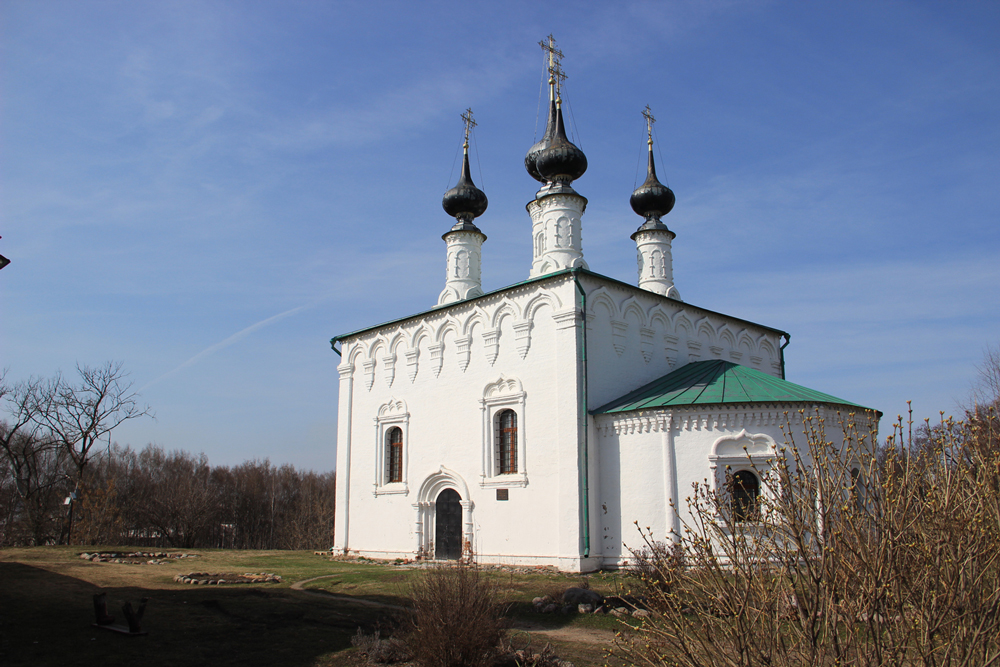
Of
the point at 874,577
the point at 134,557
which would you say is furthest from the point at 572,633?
the point at 134,557

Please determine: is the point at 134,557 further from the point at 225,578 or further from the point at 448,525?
the point at 448,525

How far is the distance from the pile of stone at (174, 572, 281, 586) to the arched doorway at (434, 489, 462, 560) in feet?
14.0

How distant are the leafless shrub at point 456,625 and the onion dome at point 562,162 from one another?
41.3 feet

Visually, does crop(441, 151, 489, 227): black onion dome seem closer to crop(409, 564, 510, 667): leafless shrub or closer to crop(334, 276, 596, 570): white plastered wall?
crop(334, 276, 596, 570): white plastered wall

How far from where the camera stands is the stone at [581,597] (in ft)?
31.2

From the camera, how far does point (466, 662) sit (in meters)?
6.21

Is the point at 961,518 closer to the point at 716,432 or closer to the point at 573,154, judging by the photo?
the point at 716,432

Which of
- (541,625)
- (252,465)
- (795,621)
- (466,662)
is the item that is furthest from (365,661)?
(252,465)

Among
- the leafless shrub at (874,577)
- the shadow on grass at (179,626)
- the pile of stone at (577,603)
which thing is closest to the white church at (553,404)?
the pile of stone at (577,603)

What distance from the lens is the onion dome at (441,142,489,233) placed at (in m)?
20.7

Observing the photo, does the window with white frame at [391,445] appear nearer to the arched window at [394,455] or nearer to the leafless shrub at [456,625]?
the arched window at [394,455]

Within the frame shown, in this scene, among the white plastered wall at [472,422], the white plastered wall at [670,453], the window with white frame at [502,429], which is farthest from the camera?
the window with white frame at [502,429]

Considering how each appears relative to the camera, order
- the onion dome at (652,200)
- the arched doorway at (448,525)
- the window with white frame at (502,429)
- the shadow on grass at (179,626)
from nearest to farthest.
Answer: the shadow on grass at (179,626), the window with white frame at (502,429), the arched doorway at (448,525), the onion dome at (652,200)

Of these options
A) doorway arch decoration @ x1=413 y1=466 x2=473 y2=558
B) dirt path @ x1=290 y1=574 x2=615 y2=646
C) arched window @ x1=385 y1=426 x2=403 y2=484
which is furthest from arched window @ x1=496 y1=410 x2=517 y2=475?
dirt path @ x1=290 y1=574 x2=615 y2=646
